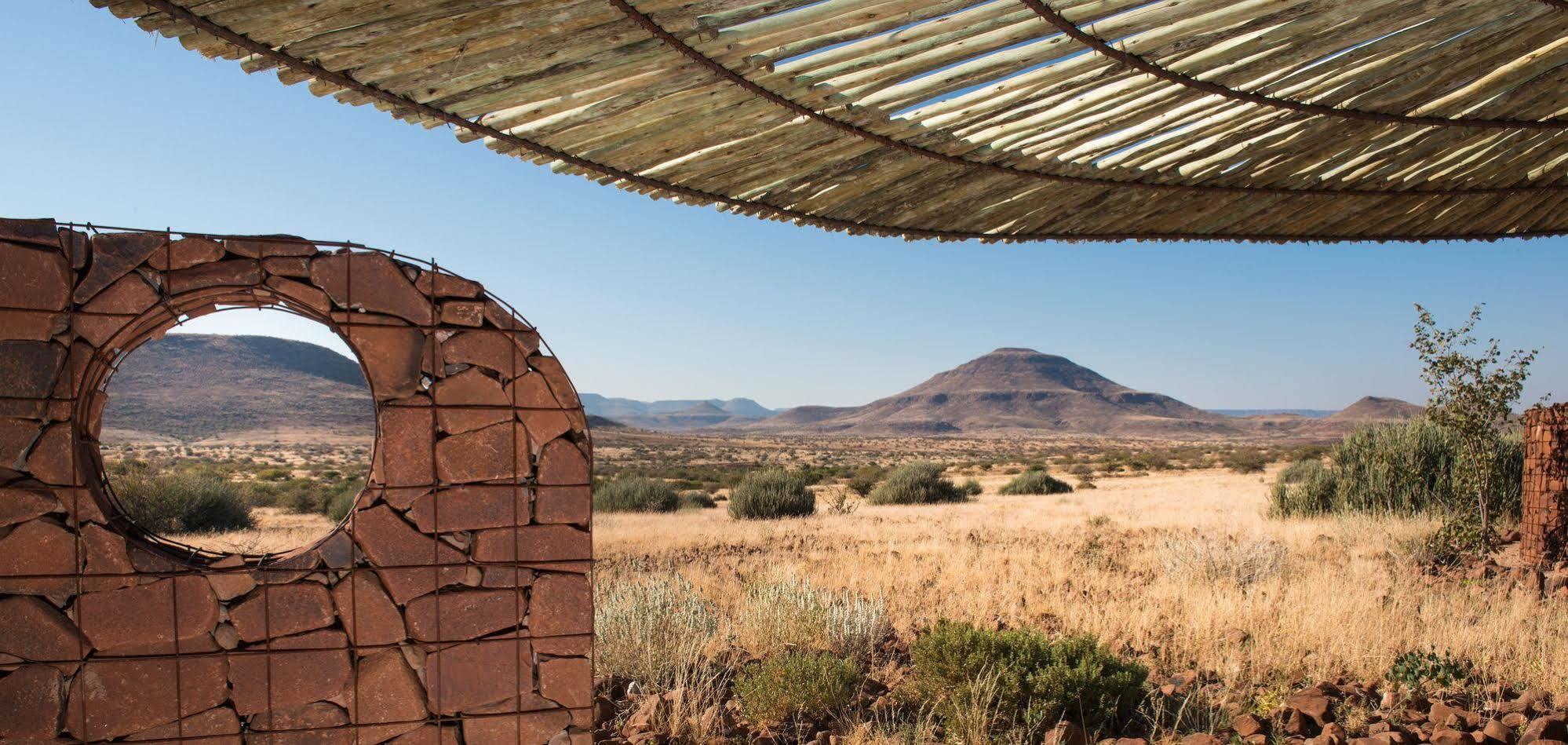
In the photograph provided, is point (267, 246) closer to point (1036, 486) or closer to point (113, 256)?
point (113, 256)

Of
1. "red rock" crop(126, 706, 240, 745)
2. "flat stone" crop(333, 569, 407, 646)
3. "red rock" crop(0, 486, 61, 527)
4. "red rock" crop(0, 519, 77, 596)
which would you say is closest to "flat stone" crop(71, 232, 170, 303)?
"red rock" crop(0, 486, 61, 527)

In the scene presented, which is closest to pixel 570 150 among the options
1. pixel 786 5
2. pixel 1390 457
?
pixel 786 5

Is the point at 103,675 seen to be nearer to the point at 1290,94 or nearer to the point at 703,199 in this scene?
the point at 703,199

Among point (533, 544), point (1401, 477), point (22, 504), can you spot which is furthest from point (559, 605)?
point (1401, 477)

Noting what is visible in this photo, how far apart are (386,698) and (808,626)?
356 centimetres

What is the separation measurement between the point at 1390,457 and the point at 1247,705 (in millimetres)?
Result: 9859

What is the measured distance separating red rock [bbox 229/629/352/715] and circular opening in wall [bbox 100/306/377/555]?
0.71 metres

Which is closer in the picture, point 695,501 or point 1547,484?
point 1547,484

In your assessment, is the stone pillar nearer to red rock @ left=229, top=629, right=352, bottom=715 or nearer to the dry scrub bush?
the dry scrub bush

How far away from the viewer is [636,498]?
20156mm

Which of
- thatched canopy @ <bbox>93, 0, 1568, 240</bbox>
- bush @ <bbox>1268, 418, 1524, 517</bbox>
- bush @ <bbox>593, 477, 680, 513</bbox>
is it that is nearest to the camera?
thatched canopy @ <bbox>93, 0, 1568, 240</bbox>

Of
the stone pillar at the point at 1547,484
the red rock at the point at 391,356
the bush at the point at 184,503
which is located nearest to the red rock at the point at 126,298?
the red rock at the point at 391,356

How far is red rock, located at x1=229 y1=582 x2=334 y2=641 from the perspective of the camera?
11.8ft

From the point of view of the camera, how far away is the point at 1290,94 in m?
3.48
